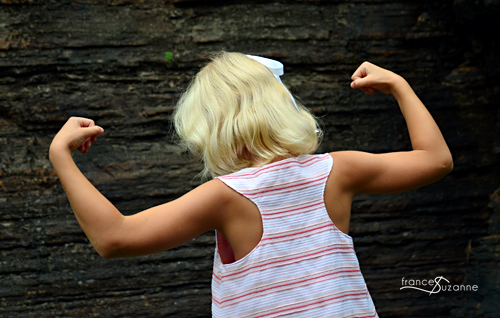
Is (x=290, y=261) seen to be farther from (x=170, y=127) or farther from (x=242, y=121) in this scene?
(x=170, y=127)

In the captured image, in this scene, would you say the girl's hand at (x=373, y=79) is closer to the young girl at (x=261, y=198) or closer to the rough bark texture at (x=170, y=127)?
the young girl at (x=261, y=198)

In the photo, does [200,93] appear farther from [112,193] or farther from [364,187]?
[112,193]

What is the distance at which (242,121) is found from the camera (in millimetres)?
1119

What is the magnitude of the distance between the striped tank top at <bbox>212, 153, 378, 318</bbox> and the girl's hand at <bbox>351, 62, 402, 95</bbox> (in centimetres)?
33

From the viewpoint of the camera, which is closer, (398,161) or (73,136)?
(73,136)

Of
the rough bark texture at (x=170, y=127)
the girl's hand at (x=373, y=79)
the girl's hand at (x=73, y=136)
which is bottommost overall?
the rough bark texture at (x=170, y=127)

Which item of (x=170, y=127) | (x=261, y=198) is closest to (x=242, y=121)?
(x=261, y=198)

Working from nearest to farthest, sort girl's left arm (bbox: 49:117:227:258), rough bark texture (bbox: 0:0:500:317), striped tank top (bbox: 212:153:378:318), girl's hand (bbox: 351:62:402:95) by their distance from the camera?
girl's left arm (bbox: 49:117:227:258) → striped tank top (bbox: 212:153:378:318) → girl's hand (bbox: 351:62:402:95) → rough bark texture (bbox: 0:0:500:317)

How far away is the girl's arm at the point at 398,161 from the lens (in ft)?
3.72

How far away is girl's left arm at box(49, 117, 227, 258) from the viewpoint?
0.92 m

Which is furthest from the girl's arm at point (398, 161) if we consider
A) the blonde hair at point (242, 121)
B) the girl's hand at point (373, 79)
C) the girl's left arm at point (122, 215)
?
the girl's left arm at point (122, 215)

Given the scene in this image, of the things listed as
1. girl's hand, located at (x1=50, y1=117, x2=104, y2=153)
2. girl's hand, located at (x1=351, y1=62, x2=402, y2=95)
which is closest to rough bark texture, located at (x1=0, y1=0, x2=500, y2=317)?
girl's hand, located at (x1=351, y1=62, x2=402, y2=95)

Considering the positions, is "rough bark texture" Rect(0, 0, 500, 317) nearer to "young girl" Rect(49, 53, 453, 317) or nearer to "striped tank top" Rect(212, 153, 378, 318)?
"young girl" Rect(49, 53, 453, 317)

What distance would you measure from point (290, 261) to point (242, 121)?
1.24ft
